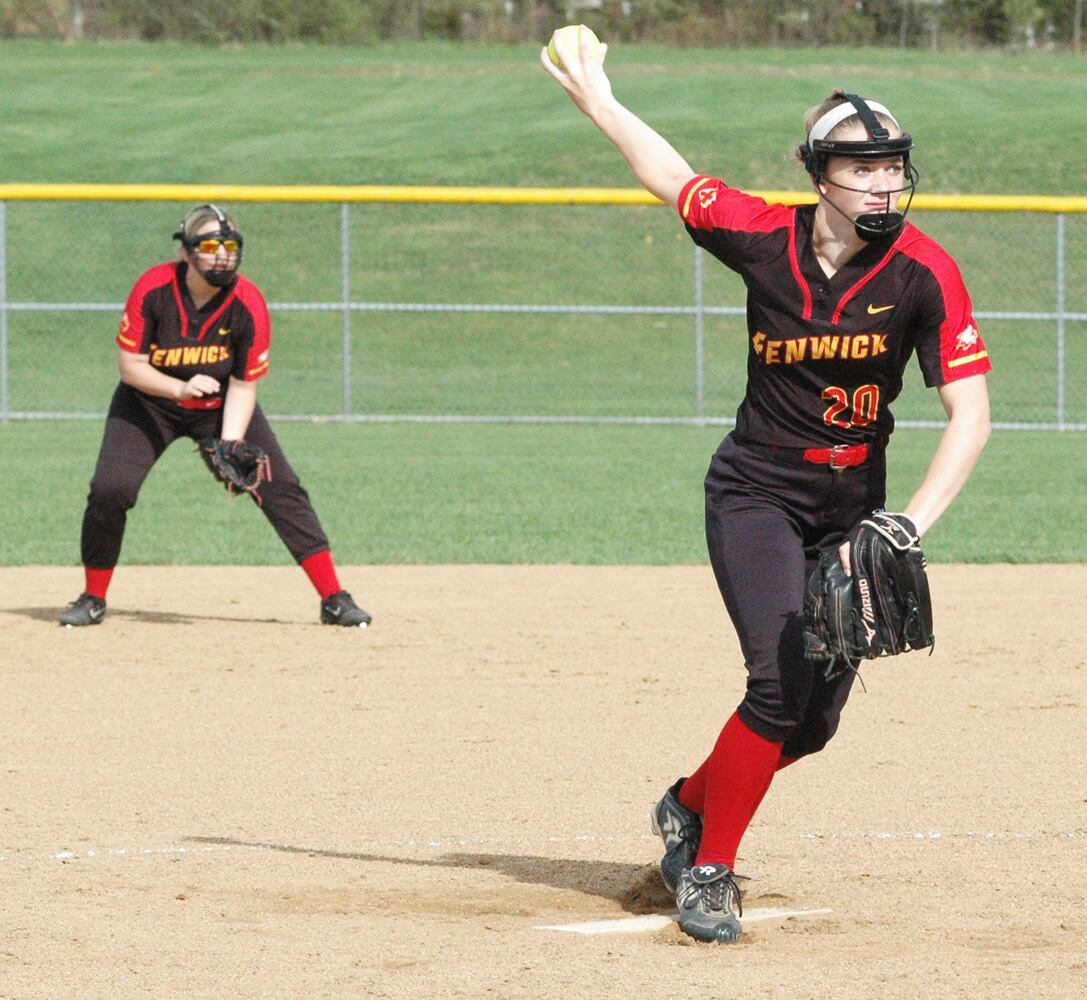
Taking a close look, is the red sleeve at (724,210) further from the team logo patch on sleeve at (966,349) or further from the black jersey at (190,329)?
the black jersey at (190,329)

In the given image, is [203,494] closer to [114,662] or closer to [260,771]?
[114,662]

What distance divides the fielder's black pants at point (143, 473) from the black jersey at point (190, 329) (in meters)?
0.15

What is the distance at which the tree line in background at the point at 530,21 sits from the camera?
130 feet

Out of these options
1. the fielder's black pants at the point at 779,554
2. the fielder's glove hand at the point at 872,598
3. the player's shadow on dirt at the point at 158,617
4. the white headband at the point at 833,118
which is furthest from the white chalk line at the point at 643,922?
the player's shadow on dirt at the point at 158,617

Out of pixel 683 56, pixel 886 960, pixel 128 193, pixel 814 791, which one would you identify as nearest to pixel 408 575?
pixel 814 791

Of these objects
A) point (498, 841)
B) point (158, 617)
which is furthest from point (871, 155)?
point (158, 617)

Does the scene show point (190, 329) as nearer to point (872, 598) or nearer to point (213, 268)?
point (213, 268)

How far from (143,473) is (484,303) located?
1537 cm

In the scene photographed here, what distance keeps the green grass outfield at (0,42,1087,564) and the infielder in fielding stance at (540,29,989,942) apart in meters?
5.91

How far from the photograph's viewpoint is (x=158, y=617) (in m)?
8.88

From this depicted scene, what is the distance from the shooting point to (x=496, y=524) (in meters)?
11.6

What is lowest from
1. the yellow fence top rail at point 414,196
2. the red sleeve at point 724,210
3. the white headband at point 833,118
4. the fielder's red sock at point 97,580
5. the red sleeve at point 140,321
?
the fielder's red sock at point 97,580

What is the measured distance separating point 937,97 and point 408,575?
26.6m

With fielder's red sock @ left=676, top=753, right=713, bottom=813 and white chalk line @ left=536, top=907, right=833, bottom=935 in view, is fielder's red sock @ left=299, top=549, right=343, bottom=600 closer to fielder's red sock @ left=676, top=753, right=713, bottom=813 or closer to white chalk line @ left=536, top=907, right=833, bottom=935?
fielder's red sock @ left=676, top=753, right=713, bottom=813
